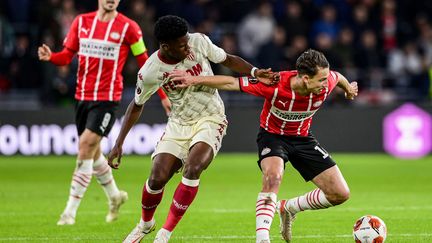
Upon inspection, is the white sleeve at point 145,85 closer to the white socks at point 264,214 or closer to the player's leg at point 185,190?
the player's leg at point 185,190

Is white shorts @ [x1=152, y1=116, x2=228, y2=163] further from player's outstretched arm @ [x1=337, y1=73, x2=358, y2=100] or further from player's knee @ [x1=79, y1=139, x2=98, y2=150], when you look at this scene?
player's knee @ [x1=79, y1=139, x2=98, y2=150]

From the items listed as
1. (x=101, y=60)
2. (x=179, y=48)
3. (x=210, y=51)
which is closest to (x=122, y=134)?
(x=179, y=48)

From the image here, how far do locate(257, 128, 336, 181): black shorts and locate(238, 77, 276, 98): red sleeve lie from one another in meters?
0.54

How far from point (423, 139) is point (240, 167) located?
431cm

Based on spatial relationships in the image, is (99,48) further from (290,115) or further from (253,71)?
(290,115)

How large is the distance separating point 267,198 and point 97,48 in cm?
352

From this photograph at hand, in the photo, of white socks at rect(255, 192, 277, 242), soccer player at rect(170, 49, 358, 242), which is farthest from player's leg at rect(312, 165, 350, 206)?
white socks at rect(255, 192, 277, 242)

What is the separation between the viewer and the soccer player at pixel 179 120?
8305 mm

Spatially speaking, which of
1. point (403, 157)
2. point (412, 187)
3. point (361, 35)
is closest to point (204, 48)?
point (412, 187)

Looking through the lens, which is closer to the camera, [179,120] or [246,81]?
[246,81]

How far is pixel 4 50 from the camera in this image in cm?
2055

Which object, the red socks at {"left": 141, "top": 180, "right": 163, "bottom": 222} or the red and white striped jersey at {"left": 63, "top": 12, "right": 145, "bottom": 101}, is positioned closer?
the red socks at {"left": 141, "top": 180, "right": 163, "bottom": 222}

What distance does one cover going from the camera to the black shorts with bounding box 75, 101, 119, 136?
423 inches

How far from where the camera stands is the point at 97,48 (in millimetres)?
10875
